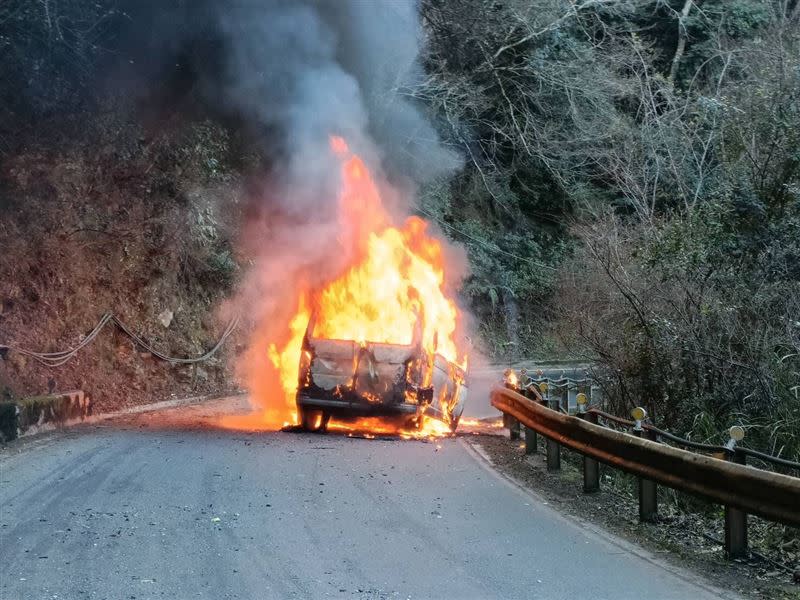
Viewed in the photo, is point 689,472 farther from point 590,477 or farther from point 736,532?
point 590,477

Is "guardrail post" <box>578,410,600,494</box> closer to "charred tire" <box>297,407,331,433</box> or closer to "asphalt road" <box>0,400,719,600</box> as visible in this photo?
"asphalt road" <box>0,400,719,600</box>

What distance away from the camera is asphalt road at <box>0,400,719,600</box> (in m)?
4.96

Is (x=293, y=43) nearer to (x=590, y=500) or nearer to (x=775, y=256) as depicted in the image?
(x=775, y=256)

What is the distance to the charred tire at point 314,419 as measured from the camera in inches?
448

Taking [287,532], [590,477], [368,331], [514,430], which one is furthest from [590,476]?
[368,331]

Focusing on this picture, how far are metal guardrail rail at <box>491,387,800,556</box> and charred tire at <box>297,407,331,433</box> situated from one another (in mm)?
3885

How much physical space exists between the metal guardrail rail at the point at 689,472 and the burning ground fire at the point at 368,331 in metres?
3.29

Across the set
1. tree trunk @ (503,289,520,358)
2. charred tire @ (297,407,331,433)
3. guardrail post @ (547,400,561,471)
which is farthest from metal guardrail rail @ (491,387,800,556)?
tree trunk @ (503,289,520,358)

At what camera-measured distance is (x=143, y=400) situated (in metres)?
→ 15.2

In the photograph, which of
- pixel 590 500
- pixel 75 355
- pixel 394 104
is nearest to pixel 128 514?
pixel 590 500

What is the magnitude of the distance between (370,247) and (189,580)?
8426 mm

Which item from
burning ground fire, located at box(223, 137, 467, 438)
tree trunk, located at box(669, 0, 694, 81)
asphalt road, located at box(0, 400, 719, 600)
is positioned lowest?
asphalt road, located at box(0, 400, 719, 600)

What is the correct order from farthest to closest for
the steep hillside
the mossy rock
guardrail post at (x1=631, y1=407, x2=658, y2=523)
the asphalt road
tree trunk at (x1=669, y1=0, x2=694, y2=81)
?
tree trunk at (x1=669, y1=0, x2=694, y2=81) < the steep hillside < the mossy rock < guardrail post at (x1=631, y1=407, x2=658, y2=523) < the asphalt road

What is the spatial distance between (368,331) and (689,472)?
6.83 meters
